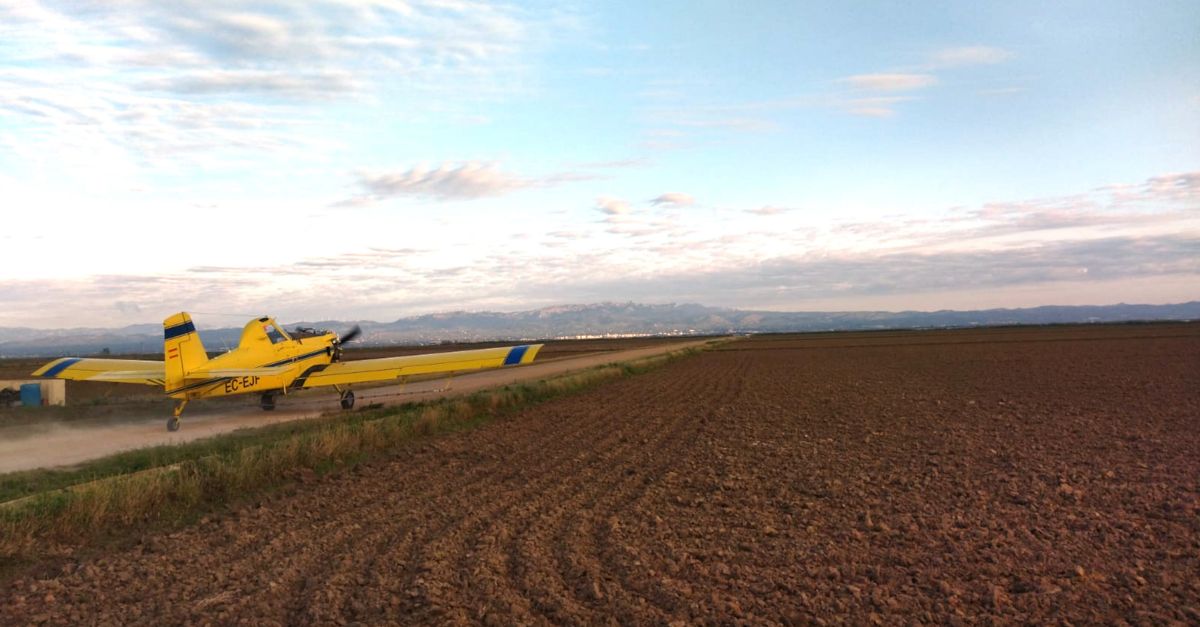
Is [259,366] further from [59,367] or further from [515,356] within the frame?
[515,356]

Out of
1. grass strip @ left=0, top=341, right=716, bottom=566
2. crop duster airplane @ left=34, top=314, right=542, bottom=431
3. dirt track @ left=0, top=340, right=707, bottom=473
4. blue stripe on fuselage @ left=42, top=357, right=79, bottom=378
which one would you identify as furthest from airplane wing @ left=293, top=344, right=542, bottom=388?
blue stripe on fuselage @ left=42, top=357, right=79, bottom=378

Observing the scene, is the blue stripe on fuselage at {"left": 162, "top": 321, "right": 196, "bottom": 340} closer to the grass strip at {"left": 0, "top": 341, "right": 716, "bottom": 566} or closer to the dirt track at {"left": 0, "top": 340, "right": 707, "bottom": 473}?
the dirt track at {"left": 0, "top": 340, "right": 707, "bottom": 473}

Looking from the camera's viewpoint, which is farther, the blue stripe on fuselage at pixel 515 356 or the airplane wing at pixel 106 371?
the blue stripe on fuselage at pixel 515 356

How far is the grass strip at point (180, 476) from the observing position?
27.5 feet

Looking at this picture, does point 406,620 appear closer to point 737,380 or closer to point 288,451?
point 288,451

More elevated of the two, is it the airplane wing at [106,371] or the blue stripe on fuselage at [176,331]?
the blue stripe on fuselage at [176,331]

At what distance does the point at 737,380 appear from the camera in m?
34.2

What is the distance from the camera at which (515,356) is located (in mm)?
21781

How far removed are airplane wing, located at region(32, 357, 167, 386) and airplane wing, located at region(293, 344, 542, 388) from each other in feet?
12.9

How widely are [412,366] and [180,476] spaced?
11.9 m

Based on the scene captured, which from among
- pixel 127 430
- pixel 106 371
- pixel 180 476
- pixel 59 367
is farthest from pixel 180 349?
pixel 180 476

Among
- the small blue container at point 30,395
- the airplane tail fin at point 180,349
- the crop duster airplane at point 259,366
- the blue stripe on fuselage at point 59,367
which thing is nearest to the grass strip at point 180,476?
the crop duster airplane at point 259,366

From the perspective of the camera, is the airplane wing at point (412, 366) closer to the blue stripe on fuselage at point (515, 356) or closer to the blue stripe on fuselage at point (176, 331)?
the blue stripe on fuselage at point (515, 356)

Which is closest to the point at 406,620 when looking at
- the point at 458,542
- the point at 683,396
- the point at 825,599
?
the point at 458,542
